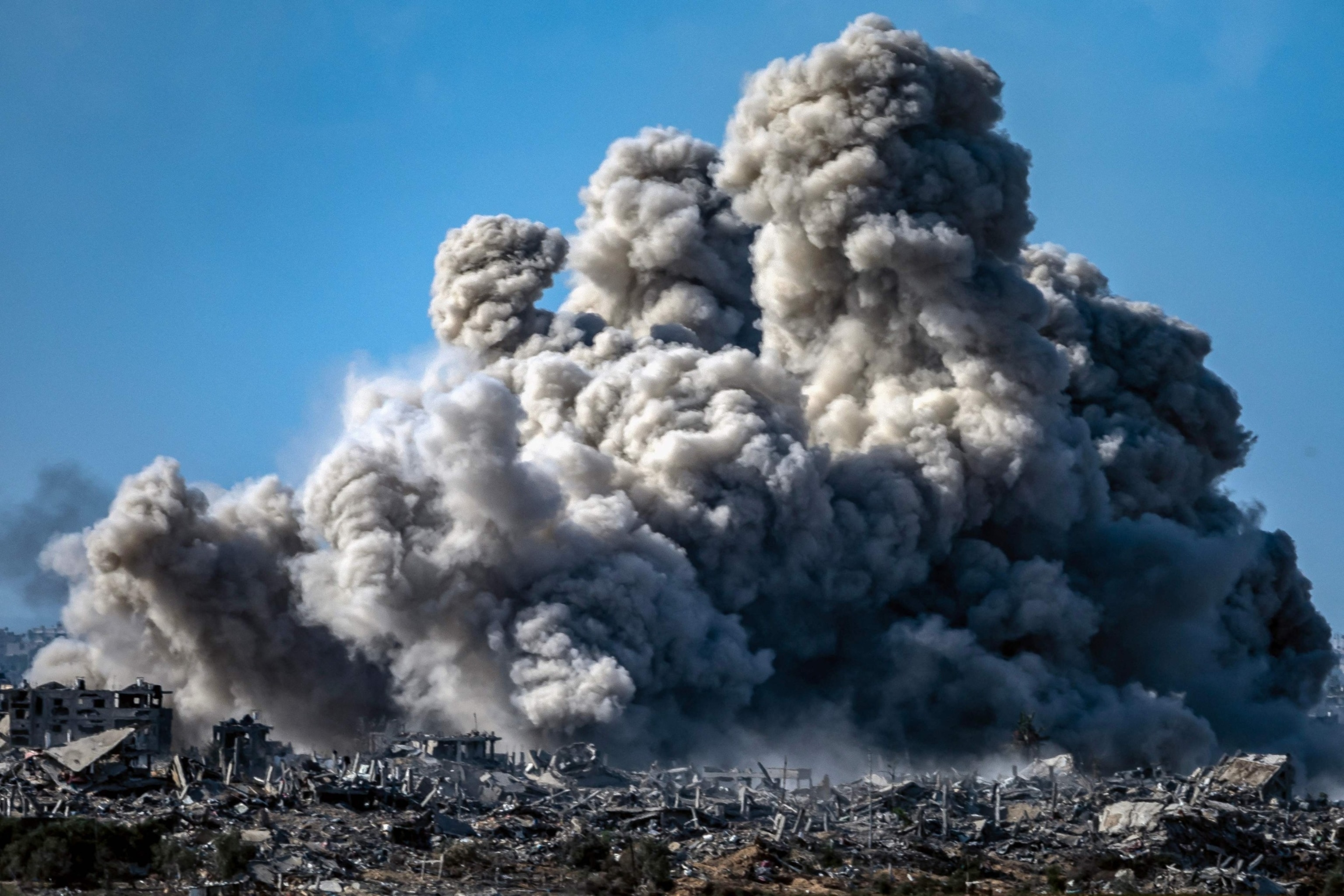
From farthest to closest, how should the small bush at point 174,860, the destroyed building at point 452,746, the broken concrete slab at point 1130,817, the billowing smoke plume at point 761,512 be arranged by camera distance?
the billowing smoke plume at point 761,512 < the destroyed building at point 452,746 < the broken concrete slab at point 1130,817 < the small bush at point 174,860

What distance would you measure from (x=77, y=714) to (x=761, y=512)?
68.9ft

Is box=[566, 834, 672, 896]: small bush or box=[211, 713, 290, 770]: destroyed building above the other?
box=[211, 713, 290, 770]: destroyed building

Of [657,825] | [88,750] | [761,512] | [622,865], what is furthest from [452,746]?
[622,865]

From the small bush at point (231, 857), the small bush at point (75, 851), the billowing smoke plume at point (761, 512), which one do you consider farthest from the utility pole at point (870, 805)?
the small bush at point (75, 851)

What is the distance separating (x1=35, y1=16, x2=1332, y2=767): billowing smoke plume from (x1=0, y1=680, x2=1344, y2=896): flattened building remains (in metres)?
4.88

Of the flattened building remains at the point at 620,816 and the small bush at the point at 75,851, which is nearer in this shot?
the small bush at the point at 75,851

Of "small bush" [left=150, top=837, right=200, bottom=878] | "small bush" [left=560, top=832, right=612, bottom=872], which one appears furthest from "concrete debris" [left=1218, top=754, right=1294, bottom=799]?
"small bush" [left=150, top=837, right=200, bottom=878]

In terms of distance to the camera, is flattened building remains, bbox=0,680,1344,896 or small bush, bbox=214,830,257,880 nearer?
small bush, bbox=214,830,257,880

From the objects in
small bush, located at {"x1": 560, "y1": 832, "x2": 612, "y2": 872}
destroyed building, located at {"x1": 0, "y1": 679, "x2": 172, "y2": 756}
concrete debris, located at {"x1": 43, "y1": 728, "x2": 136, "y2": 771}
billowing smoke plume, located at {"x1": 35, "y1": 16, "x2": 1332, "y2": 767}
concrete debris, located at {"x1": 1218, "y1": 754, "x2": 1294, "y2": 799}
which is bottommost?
small bush, located at {"x1": 560, "y1": 832, "x2": 612, "y2": 872}

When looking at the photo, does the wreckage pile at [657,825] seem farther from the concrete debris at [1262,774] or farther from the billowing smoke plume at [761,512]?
the billowing smoke plume at [761,512]

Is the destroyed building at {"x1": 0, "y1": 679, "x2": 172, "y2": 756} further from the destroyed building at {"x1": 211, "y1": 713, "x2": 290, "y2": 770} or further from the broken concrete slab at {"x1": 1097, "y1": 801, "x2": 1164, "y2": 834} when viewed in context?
the broken concrete slab at {"x1": 1097, "y1": 801, "x2": 1164, "y2": 834}

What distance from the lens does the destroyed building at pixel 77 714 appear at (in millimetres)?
66000

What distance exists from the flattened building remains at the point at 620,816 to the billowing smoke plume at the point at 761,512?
488 cm

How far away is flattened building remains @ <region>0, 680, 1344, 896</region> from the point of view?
164 feet
